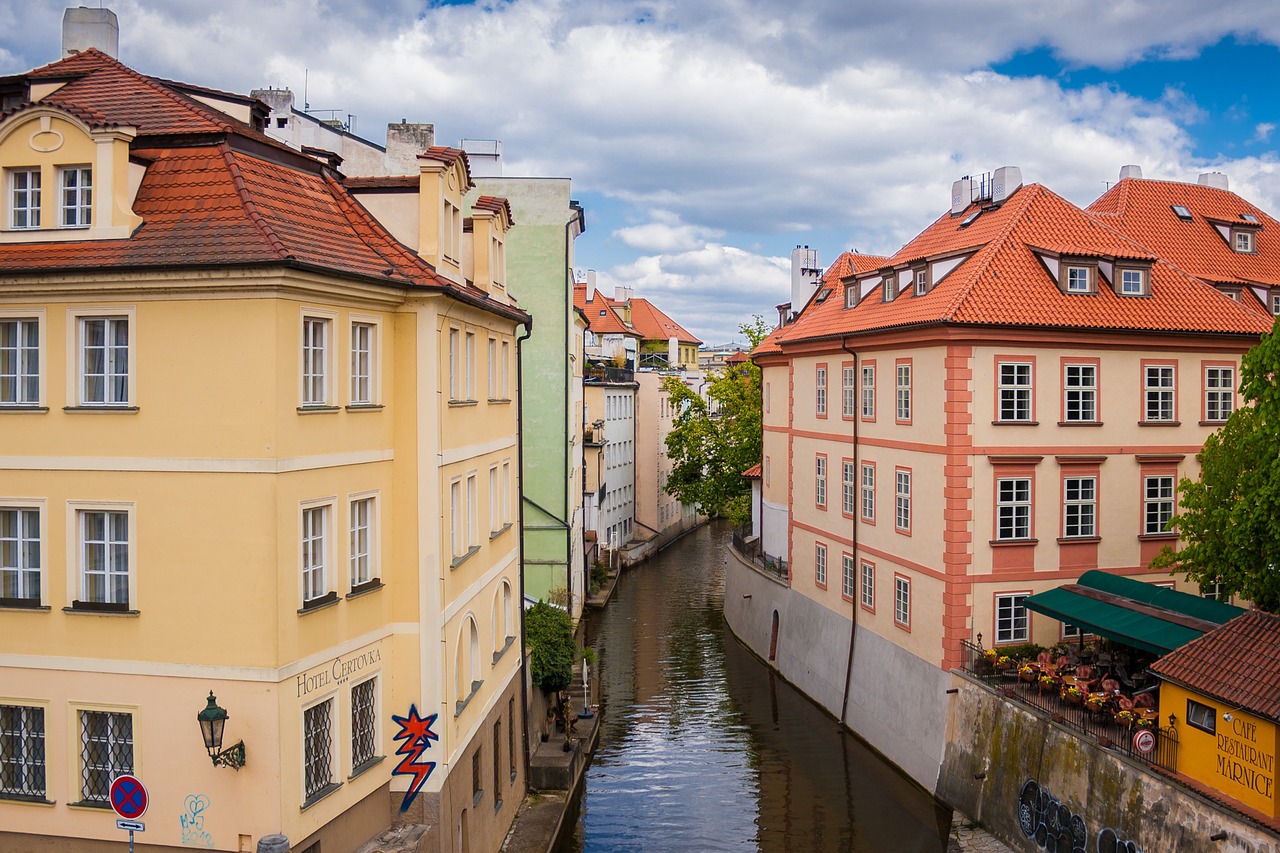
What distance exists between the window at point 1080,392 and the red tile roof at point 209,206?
1454 cm

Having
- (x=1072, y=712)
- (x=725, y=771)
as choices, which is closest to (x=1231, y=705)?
(x=1072, y=712)

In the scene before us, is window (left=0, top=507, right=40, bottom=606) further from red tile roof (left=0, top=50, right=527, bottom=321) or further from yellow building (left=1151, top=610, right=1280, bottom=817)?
yellow building (left=1151, top=610, right=1280, bottom=817)

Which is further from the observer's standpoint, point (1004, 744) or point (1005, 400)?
point (1005, 400)

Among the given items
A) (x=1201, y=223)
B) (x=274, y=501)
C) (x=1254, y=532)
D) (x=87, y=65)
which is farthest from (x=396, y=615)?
(x=1201, y=223)

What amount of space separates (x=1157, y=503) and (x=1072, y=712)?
773 centimetres

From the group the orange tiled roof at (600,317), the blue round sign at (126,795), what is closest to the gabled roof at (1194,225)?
the blue round sign at (126,795)

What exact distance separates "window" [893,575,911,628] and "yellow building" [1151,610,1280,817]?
9157 millimetres

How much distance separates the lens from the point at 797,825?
78.8ft

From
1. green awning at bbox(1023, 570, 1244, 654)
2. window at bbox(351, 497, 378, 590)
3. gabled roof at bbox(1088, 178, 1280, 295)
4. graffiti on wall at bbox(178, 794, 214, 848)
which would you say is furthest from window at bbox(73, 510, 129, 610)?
gabled roof at bbox(1088, 178, 1280, 295)

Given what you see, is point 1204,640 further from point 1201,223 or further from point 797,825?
point 1201,223

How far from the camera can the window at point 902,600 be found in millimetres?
26500

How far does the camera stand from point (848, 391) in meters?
30.9

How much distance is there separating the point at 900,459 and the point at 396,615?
15.6 meters

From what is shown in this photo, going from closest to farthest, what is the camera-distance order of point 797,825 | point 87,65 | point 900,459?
point 87,65 → point 797,825 → point 900,459
